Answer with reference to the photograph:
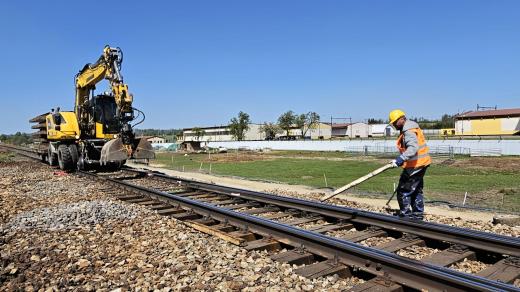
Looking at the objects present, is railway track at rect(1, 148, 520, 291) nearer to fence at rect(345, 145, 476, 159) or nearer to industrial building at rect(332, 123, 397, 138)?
fence at rect(345, 145, 476, 159)

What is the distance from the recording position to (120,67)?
658 inches

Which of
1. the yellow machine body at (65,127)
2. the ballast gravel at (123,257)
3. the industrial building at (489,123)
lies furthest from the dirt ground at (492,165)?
the industrial building at (489,123)

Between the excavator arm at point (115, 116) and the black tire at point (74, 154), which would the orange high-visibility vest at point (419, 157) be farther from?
the black tire at point (74, 154)

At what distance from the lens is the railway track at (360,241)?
4.84 meters

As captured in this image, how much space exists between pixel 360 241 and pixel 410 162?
6.85ft

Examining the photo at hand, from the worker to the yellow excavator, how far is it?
Answer: 33.1 feet

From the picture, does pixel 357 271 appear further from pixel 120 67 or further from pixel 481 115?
pixel 481 115

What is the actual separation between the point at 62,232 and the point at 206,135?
456 ft

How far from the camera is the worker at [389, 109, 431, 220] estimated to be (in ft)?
26.1

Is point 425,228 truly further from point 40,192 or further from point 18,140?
point 18,140

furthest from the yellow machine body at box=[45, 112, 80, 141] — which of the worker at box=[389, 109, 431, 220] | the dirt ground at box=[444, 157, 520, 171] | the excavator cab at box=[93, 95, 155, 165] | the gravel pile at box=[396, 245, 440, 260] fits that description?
the dirt ground at box=[444, 157, 520, 171]

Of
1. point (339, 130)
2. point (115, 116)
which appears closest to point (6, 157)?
point (115, 116)

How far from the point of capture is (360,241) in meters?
6.76

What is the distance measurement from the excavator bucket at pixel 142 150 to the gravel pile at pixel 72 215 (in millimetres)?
5643
